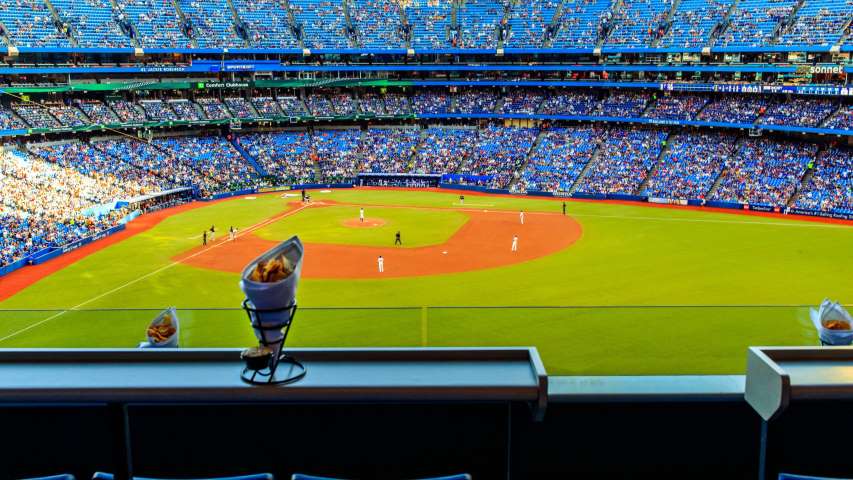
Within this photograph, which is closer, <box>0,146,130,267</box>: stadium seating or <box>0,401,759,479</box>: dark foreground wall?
<box>0,401,759,479</box>: dark foreground wall

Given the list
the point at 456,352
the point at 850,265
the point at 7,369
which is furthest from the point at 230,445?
the point at 850,265

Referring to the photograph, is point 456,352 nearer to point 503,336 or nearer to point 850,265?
point 503,336

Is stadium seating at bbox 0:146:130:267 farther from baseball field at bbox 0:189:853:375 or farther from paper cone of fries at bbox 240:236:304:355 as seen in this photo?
paper cone of fries at bbox 240:236:304:355

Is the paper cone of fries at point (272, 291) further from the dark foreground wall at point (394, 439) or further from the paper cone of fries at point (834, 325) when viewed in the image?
the paper cone of fries at point (834, 325)

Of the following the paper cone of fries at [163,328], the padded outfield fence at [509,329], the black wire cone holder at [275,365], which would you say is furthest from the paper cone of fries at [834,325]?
the paper cone of fries at [163,328]

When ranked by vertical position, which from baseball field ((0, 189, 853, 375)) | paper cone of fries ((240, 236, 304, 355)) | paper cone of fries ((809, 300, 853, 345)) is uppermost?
paper cone of fries ((240, 236, 304, 355))

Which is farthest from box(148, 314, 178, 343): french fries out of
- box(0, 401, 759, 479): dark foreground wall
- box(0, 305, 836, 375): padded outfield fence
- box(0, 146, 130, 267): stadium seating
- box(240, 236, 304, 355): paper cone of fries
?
box(0, 146, 130, 267): stadium seating
